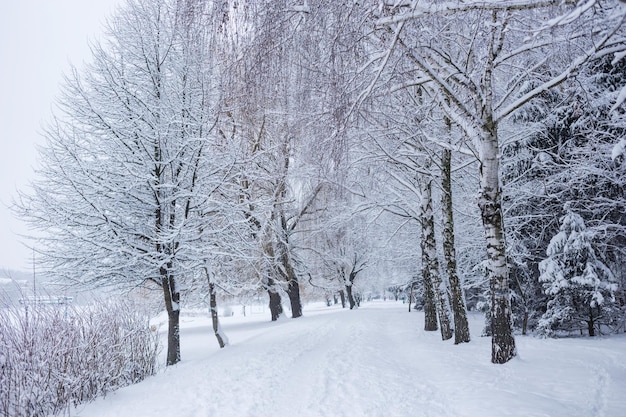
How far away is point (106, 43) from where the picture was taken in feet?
32.1

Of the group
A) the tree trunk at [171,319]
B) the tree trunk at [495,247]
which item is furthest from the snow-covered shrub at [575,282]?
the tree trunk at [171,319]

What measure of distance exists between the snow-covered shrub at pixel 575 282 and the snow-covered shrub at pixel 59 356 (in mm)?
10446

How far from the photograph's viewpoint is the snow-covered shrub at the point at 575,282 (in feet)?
31.0

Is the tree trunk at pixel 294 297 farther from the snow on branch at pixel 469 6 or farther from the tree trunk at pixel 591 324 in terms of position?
the snow on branch at pixel 469 6

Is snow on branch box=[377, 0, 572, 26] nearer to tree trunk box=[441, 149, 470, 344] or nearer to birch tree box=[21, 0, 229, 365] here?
birch tree box=[21, 0, 229, 365]

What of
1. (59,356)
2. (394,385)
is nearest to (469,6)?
(394,385)

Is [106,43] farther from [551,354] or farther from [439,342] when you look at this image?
[551,354]

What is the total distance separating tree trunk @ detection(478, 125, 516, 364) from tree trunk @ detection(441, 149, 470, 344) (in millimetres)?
2713

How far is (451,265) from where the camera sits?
933 centimetres

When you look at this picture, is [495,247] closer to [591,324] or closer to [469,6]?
[469,6]

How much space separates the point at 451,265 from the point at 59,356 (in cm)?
835

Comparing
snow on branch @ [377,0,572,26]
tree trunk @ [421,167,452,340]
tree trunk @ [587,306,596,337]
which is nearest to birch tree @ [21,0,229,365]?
snow on branch @ [377,0,572,26]

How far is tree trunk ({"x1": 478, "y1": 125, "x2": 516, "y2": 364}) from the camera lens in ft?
19.9

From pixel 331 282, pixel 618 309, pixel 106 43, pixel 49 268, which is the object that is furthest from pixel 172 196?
pixel 331 282
